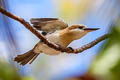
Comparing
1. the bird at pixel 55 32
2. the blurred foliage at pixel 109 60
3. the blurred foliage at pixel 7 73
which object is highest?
the blurred foliage at pixel 109 60

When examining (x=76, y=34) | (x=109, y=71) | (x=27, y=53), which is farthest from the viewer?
(x=27, y=53)

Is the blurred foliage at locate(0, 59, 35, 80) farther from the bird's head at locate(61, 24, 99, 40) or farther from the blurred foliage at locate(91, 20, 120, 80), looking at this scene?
the bird's head at locate(61, 24, 99, 40)

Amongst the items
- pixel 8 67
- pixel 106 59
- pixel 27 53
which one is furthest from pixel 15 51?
pixel 27 53

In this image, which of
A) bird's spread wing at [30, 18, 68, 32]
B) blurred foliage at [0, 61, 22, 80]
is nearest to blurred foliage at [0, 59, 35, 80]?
blurred foliage at [0, 61, 22, 80]

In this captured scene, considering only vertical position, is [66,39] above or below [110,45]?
below

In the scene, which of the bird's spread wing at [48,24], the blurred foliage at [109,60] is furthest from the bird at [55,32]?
the blurred foliage at [109,60]

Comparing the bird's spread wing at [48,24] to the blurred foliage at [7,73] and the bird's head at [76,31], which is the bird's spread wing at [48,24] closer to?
the bird's head at [76,31]

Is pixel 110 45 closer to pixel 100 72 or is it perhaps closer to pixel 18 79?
pixel 100 72
